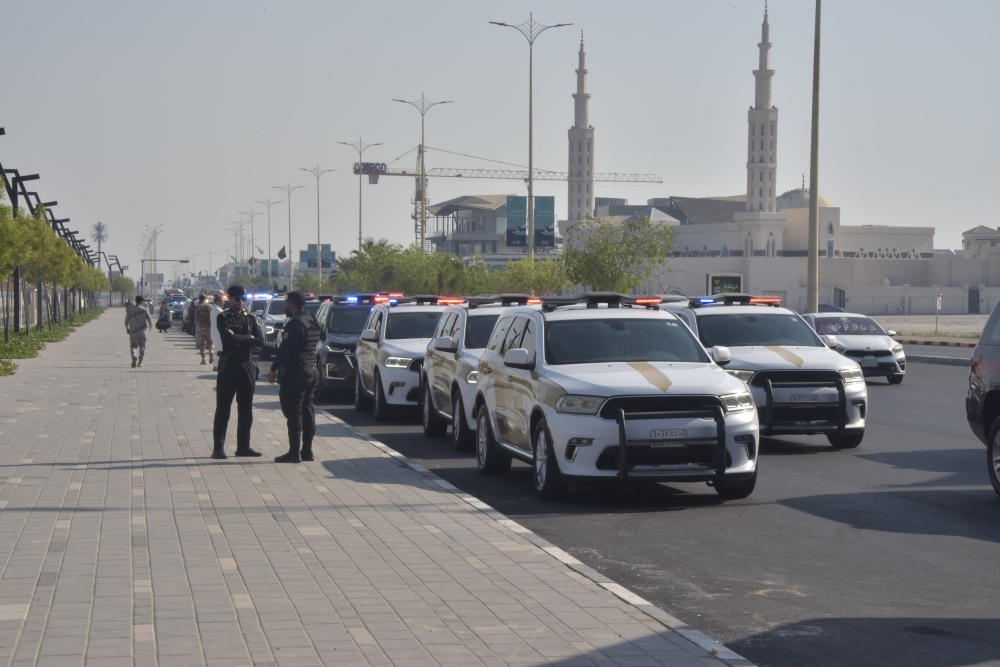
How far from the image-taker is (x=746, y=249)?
119625 mm

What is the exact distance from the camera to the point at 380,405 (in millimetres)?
17875

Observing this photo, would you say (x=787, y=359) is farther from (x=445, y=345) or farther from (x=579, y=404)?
(x=579, y=404)

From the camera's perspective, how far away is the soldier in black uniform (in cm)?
1262

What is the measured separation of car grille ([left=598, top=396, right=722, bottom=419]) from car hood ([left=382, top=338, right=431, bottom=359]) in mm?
7670

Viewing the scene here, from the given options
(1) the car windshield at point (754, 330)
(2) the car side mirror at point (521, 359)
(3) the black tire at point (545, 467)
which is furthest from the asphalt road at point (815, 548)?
(1) the car windshield at point (754, 330)

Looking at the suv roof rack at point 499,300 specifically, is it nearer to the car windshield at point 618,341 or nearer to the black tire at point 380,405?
the black tire at point 380,405

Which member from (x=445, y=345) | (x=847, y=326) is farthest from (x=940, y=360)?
(x=445, y=345)

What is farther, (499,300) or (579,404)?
(499,300)

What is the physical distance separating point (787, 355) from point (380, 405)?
20.8ft

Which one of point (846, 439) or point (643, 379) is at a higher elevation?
point (643, 379)

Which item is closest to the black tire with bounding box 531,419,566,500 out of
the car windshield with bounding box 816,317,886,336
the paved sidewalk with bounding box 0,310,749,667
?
the paved sidewalk with bounding box 0,310,749,667

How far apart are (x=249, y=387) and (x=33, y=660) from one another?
24.4ft

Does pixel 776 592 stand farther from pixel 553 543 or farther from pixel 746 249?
pixel 746 249

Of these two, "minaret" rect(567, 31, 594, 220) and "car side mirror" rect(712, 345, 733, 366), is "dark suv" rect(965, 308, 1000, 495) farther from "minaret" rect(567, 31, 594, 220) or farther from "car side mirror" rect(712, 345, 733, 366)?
"minaret" rect(567, 31, 594, 220)
